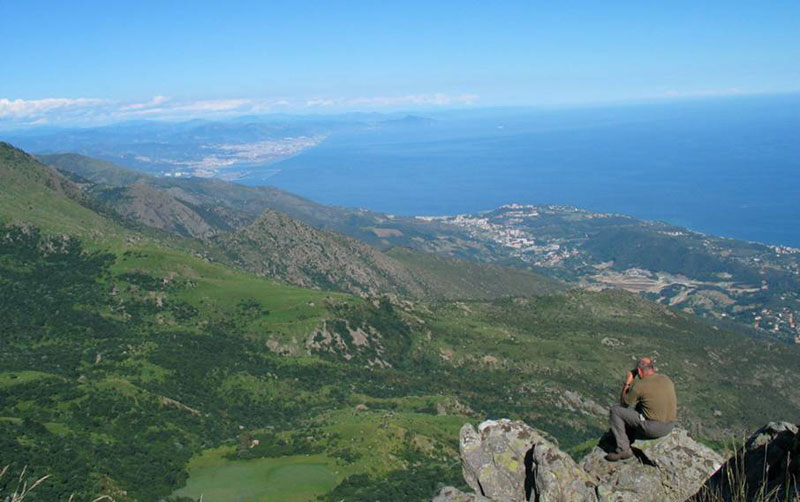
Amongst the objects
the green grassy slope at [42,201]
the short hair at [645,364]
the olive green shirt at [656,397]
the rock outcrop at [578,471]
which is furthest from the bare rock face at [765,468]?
the green grassy slope at [42,201]

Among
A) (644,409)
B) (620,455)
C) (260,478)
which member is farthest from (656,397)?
(260,478)

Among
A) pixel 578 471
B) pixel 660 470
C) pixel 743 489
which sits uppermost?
pixel 743 489

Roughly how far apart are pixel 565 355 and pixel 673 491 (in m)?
95.3

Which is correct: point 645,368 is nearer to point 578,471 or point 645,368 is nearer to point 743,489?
point 578,471

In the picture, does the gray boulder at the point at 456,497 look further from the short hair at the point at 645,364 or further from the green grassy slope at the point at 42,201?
the green grassy slope at the point at 42,201

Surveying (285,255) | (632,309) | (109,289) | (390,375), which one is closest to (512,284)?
(632,309)

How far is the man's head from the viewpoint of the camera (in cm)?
1178

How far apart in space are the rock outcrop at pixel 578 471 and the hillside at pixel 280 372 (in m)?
30.1

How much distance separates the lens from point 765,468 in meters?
9.03

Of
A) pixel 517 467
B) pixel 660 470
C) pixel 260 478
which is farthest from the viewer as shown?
pixel 260 478

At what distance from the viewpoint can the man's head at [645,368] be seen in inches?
464

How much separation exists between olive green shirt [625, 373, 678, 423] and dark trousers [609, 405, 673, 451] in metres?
0.13

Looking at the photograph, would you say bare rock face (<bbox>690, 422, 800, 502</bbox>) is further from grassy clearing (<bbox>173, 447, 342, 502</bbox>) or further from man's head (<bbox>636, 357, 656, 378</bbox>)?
grassy clearing (<bbox>173, 447, 342, 502</bbox>)

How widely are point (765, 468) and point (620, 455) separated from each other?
3.22m
